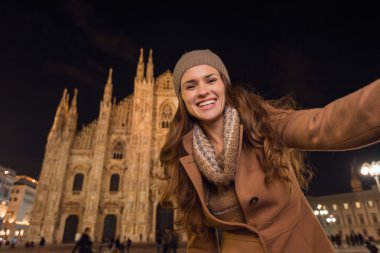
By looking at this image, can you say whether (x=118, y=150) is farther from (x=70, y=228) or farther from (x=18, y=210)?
(x=18, y=210)

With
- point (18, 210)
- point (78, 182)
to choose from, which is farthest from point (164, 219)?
point (18, 210)

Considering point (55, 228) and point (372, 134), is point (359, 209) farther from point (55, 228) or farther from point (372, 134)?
point (372, 134)

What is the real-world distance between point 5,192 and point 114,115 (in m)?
40.9

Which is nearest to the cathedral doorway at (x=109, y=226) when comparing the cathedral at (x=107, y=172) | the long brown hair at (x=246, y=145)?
the cathedral at (x=107, y=172)

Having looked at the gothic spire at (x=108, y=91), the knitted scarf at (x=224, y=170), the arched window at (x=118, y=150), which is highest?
the gothic spire at (x=108, y=91)

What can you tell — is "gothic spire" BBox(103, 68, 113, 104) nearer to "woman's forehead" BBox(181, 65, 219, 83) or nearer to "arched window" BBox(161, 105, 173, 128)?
Result: "arched window" BBox(161, 105, 173, 128)

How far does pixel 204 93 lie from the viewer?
5.07 ft

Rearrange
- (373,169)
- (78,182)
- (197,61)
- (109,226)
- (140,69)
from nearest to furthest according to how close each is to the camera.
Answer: (197,61) → (373,169) → (109,226) → (78,182) → (140,69)

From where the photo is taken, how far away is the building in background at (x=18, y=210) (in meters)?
53.6

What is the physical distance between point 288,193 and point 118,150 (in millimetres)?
27049

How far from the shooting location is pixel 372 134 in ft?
2.51

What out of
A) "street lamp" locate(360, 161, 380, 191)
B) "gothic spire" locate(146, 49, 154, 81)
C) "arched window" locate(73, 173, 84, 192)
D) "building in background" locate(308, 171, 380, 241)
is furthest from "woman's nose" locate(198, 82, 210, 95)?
"building in background" locate(308, 171, 380, 241)

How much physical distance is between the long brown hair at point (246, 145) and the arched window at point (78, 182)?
86.9 feet

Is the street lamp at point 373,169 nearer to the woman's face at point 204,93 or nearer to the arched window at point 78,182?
the woman's face at point 204,93
